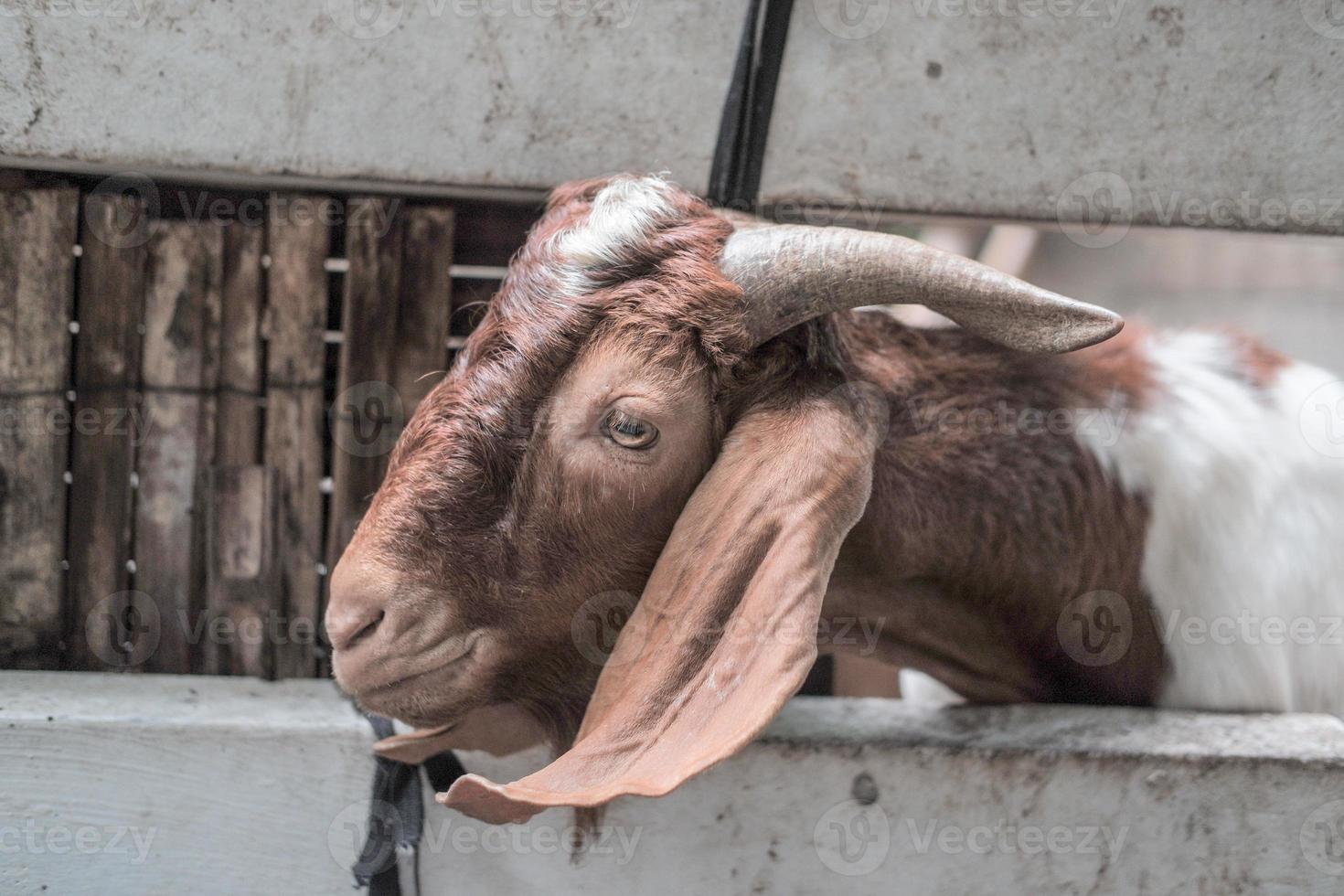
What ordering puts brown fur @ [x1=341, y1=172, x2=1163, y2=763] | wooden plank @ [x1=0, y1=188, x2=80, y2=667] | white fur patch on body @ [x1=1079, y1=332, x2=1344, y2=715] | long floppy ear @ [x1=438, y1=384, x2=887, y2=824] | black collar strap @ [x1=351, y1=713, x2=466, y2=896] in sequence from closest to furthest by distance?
long floppy ear @ [x1=438, y1=384, x2=887, y2=824] → brown fur @ [x1=341, y1=172, x2=1163, y2=763] → black collar strap @ [x1=351, y1=713, x2=466, y2=896] → white fur patch on body @ [x1=1079, y1=332, x2=1344, y2=715] → wooden plank @ [x1=0, y1=188, x2=80, y2=667]

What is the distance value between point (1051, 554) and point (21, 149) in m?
2.58

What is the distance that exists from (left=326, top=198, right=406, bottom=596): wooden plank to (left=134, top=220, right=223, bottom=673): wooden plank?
33 centimetres

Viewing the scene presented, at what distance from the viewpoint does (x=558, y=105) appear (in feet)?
8.57

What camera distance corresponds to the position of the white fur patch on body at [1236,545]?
245 cm

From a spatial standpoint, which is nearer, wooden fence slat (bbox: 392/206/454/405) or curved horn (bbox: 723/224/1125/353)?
curved horn (bbox: 723/224/1125/353)

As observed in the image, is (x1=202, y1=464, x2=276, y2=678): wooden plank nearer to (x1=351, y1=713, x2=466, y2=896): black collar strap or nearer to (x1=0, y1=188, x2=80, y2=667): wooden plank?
(x1=0, y1=188, x2=80, y2=667): wooden plank

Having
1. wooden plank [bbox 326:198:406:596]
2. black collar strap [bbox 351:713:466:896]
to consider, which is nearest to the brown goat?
black collar strap [bbox 351:713:466:896]

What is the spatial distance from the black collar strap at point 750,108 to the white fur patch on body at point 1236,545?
1.04 metres

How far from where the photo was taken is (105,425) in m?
2.63

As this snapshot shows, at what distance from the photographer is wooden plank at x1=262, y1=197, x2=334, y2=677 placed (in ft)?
8.71

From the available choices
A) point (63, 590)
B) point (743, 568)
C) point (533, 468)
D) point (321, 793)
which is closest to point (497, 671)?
point (533, 468)

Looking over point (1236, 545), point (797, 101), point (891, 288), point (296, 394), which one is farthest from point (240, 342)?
point (1236, 545)

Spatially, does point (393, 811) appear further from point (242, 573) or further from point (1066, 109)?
point (1066, 109)

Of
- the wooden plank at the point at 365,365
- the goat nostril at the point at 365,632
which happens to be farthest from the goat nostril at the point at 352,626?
the wooden plank at the point at 365,365
